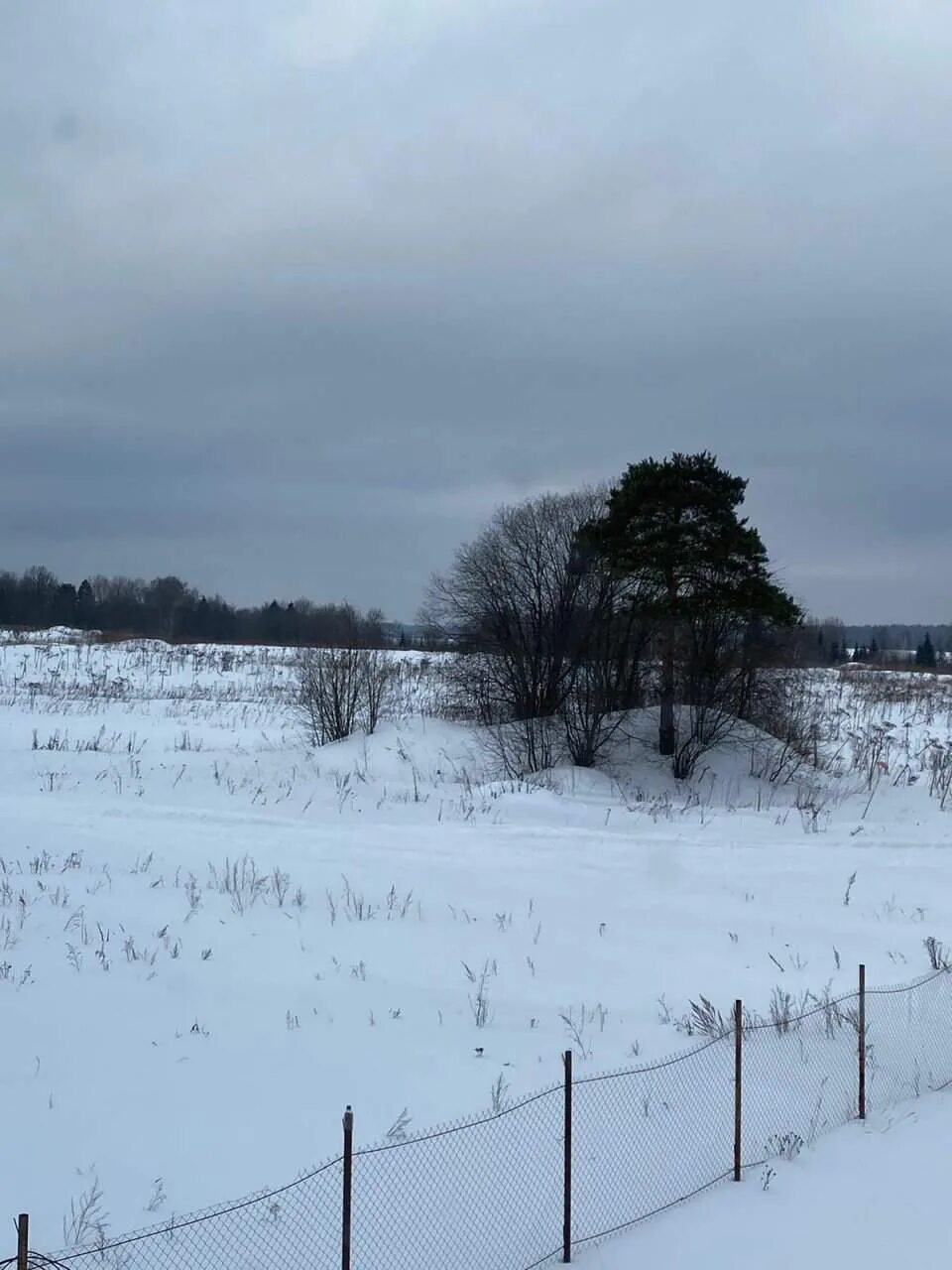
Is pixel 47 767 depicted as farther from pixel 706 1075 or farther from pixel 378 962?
pixel 706 1075

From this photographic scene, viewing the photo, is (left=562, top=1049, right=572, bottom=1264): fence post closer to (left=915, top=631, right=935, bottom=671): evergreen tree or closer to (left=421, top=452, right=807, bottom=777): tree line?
(left=421, top=452, right=807, bottom=777): tree line

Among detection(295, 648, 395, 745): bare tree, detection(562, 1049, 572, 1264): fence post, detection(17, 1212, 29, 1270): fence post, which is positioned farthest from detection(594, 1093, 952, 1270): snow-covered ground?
detection(295, 648, 395, 745): bare tree

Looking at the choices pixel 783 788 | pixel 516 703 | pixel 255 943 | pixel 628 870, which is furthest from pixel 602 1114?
pixel 516 703

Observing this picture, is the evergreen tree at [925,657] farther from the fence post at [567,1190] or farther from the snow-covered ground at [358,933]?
the fence post at [567,1190]

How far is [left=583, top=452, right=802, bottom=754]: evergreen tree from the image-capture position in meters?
24.2

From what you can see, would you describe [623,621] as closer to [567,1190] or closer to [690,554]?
[690,554]

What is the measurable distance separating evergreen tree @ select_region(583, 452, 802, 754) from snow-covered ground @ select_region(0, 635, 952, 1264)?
3624 mm

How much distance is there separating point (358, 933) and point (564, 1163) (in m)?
5.52

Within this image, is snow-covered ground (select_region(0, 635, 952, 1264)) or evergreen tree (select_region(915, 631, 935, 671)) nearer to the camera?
snow-covered ground (select_region(0, 635, 952, 1264))

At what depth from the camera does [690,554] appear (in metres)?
24.3

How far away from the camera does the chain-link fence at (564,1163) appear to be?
516 cm

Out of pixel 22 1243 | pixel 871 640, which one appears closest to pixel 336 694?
pixel 22 1243

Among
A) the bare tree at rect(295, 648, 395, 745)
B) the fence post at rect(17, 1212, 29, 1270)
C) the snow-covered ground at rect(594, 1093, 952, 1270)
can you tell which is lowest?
the snow-covered ground at rect(594, 1093, 952, 1270)

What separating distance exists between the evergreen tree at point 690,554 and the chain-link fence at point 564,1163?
54.1 feet
